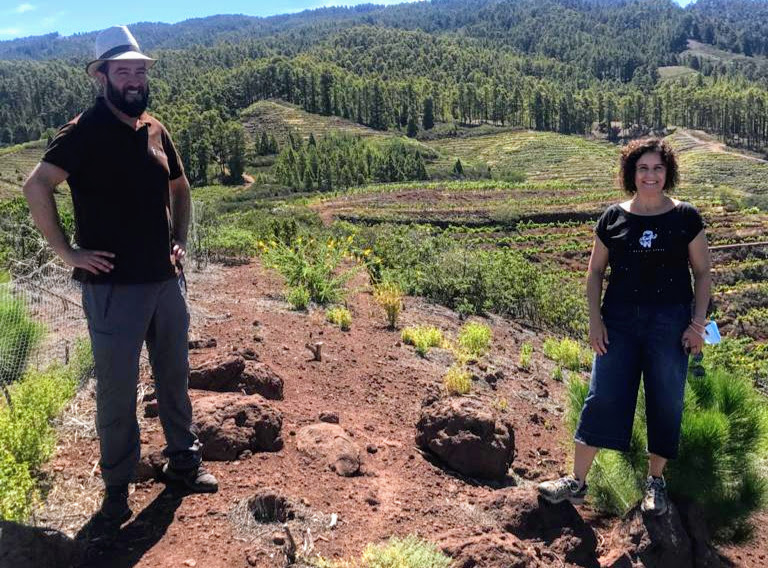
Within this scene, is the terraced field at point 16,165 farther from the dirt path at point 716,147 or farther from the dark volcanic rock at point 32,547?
the dirt path at point 716,147

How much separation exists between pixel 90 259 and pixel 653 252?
2.25m

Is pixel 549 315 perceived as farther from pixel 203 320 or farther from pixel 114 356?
pixel 114 356

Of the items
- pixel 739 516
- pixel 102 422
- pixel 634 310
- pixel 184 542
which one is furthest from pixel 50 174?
pixel 739 516

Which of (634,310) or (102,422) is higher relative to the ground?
(634,310)

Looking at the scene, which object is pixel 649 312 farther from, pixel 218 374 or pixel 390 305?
pixel 390 305

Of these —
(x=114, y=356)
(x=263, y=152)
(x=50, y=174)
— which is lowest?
(x=263, y=152)

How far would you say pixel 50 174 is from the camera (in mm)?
2342

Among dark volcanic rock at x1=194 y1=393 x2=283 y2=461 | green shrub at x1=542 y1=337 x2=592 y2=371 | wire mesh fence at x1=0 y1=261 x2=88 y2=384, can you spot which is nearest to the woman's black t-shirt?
dark volcanic rock at x1=194 y1=393 x2=283 y2=461

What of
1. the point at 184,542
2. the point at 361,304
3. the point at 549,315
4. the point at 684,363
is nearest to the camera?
the point at 184,542

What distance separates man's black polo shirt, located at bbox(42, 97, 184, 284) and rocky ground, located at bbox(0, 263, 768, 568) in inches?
38.1

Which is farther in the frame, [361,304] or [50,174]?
[361,304]

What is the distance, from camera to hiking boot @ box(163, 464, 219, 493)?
2.83 metres

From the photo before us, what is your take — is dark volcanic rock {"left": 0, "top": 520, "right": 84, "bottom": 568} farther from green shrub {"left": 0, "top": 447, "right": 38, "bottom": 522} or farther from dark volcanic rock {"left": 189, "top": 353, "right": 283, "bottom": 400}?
dark volcanic rock {"left": 189, "top": 353, "right": 283, "bottom": 400}

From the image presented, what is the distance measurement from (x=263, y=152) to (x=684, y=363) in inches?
3018
